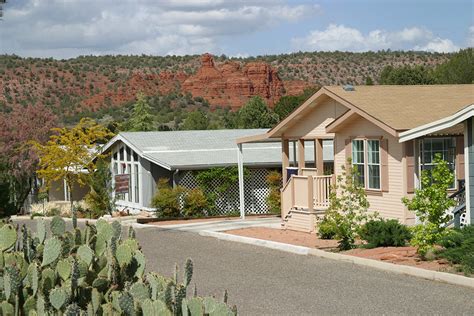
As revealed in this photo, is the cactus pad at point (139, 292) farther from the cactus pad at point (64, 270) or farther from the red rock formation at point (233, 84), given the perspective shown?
the red rock formation at point (233, 84)

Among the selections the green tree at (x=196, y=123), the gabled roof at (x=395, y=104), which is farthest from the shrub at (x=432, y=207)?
the green tree at (x=196, y=123)

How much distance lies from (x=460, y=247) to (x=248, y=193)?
54.8ft

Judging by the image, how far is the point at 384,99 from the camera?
73.0ft

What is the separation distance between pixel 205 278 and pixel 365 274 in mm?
2879

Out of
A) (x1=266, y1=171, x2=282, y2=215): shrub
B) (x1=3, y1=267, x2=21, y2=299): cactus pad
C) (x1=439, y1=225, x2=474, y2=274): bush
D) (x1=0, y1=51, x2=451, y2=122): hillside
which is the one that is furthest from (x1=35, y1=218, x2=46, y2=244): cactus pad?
(x1=0, y1=51, x2=451, y2=122): hillside

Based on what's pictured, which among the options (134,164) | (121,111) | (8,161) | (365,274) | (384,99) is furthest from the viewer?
(121,111)

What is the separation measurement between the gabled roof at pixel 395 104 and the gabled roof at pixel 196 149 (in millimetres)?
5527

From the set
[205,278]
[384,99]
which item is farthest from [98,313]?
[384,99]

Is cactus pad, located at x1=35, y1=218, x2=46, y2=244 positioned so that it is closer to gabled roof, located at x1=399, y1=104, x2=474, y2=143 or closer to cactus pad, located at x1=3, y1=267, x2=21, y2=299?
cactus pad, located at x1=3, y1=267, x2=21, y2=299

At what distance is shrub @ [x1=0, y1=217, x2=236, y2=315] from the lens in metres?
6.68

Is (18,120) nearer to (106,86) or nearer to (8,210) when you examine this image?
(8,210)

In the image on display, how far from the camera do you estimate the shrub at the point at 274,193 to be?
30.3 m

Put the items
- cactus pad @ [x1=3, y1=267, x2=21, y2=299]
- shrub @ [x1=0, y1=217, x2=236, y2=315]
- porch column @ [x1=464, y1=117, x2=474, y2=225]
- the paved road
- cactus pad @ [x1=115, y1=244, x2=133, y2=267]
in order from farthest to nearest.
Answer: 1. porch column @ [x1=464, y1=117, x2=474, y2=225]
2. the paved road
3. cactus pad @ [x1=115, y1=244, x2=133, y2=267]
4. cactus pad @ [x1=3, y1=267, x2=21, y2=299]
5. shrub @ [x1=0, y1=217, x2=236, y2=315]

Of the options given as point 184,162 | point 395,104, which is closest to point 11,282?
point 395,104
